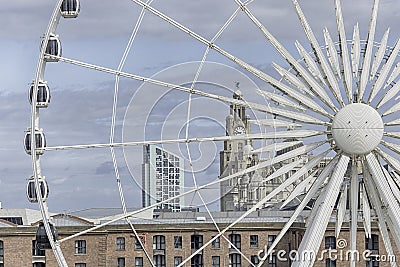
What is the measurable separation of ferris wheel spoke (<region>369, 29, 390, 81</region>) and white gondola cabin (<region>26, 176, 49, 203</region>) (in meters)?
12.6

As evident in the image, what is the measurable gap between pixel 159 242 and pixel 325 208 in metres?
52.9

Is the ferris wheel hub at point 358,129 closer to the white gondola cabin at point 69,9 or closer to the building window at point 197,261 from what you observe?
the white gondola cabin at point 69,9

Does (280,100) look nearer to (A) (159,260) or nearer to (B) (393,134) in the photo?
(B) (393,134)

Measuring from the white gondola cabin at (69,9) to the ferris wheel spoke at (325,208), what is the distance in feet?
38.0

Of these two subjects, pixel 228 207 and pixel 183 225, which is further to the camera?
pixel 183 225

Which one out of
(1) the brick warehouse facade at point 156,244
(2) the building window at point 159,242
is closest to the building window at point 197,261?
(1) the brick warehouse facade at point 156,244

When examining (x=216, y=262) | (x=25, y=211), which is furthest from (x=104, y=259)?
(x=25, y=211)

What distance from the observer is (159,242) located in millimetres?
100062

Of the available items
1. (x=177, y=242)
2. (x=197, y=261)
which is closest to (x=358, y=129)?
(x=177, y=242)

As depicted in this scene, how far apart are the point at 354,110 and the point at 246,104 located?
3791 millimetres

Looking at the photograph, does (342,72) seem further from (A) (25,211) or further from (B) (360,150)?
(A) (25,211)

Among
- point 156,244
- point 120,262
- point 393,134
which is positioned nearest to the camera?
point 393,134

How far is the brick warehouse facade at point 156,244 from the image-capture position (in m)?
98.4

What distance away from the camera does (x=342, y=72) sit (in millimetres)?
47969
